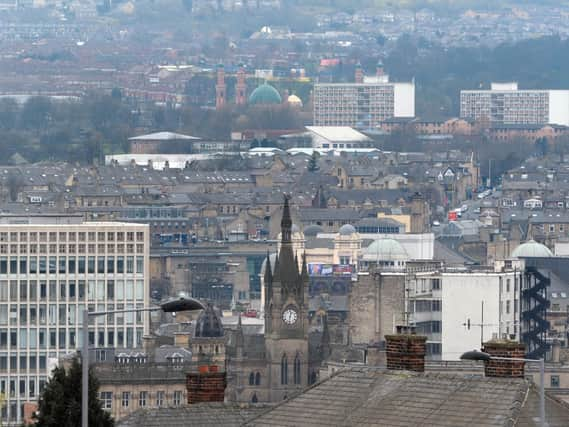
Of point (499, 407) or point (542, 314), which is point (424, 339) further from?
point (542, 314)

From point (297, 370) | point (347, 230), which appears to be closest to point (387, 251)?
point (297, 370)

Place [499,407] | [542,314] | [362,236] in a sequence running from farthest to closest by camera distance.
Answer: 1. [362,236]
2. [542,314]
3. [499,407]

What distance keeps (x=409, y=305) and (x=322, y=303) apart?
33675mm

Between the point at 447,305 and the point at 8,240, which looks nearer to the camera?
the point at 447,305

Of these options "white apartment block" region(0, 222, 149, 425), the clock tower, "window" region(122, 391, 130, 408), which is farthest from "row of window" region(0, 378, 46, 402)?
"window" region(122, 391, 130, 408)

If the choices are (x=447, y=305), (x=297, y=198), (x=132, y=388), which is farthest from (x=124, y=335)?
(x=297, y=198)

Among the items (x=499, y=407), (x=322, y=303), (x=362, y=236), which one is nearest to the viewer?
(x=499, y=407)

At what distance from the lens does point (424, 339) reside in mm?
30891

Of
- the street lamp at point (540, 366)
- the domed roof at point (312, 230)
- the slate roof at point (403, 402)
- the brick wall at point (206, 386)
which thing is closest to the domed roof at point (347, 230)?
the domed roof at point (312, 230)

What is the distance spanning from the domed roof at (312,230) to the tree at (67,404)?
11560 centimetres

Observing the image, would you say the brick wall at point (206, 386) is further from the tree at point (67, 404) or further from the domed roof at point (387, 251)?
the domed roof at point (387, 251)

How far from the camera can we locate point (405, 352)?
3120cm

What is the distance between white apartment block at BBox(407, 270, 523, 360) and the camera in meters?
74.6

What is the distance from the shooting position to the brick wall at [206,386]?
33562mm
